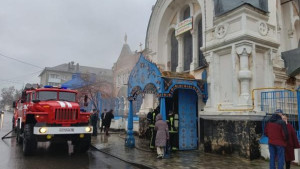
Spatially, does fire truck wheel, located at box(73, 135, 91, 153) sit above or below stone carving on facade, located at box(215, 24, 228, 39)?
below

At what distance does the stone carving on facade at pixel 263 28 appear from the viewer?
27.7 ft

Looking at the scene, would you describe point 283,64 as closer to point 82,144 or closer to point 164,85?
point 164,85

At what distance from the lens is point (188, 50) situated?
11852 mm

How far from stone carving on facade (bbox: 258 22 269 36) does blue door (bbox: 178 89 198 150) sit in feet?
11.6

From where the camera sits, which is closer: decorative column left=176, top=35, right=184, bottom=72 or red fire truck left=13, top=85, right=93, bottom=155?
red fire truck left=13, top=85, right=93, bottom=155

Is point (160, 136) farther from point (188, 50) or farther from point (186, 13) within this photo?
point (186, 13)

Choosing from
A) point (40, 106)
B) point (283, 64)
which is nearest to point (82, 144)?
point (40, 106)

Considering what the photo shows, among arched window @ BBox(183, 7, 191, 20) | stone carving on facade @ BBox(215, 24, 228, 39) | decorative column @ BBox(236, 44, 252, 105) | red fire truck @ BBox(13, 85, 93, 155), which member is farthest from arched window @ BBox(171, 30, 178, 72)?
red fire truck @ BBox(13, 85, 93, 155)

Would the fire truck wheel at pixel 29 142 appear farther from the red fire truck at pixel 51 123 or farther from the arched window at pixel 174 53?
the arched window at pixel 174 53

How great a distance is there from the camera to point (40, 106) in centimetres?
878

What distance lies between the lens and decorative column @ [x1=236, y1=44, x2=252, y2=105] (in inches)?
313

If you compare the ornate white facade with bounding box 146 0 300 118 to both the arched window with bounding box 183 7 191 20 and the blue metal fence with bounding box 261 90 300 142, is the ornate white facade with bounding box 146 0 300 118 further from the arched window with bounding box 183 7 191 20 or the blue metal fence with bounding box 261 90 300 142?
the arched window with bounding box 183 7 191 20

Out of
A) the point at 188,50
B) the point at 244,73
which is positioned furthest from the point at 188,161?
the point at 188,50

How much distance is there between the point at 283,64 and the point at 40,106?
363 inches
